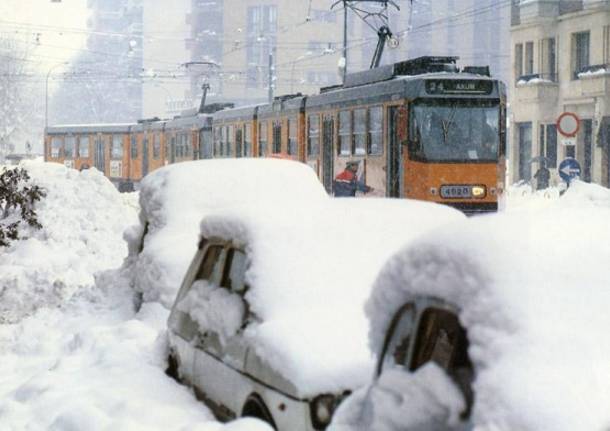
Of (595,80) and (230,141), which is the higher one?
(595,80)

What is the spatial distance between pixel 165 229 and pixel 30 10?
91.6m

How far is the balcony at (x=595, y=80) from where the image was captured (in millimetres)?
49312

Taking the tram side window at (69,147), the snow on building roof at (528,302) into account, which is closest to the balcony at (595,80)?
the tram side window at (69,147)

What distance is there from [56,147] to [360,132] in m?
33.2

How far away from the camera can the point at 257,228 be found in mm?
7273

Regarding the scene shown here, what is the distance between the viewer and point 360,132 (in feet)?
77.9

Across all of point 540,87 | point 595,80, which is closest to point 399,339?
point 595,80

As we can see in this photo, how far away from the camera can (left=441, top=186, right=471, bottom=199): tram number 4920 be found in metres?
22.6

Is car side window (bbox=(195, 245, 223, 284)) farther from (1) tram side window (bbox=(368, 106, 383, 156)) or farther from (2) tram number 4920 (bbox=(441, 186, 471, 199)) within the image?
(1) tram side window (bbox=(368, 106, 383, 156))

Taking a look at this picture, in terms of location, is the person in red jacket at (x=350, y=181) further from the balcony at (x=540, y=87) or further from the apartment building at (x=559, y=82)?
the balcony at (x=540, y=87)

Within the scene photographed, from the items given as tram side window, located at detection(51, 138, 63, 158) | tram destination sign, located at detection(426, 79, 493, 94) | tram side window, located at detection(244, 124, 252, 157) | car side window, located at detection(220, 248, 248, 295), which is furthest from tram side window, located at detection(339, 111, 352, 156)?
tram side window, located at detection(51, 138, 63, 158)

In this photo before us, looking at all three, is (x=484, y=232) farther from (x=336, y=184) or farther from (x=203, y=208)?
(x=336, y=184)

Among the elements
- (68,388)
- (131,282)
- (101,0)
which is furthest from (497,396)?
(101,0)

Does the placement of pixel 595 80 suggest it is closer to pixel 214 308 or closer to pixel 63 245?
pixel 63 245
